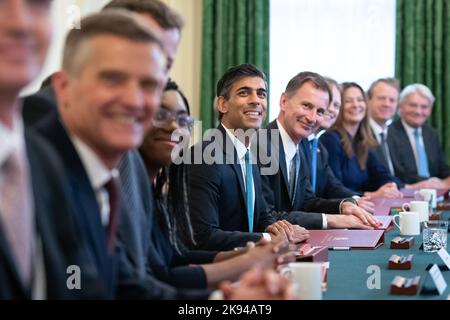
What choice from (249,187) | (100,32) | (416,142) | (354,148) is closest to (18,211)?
(100,32)

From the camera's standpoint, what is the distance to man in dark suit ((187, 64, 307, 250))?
135 inches

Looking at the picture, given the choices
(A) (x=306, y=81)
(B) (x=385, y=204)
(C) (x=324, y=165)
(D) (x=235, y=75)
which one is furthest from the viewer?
(C) (x=324, y=165)

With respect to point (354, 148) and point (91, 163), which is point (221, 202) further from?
point (354, 148)

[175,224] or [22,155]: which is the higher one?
[22,155]

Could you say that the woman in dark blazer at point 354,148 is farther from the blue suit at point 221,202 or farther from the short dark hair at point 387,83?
the blue suit at point 221,202

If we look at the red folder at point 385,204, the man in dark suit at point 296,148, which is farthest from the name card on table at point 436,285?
the red folder at point 385,204

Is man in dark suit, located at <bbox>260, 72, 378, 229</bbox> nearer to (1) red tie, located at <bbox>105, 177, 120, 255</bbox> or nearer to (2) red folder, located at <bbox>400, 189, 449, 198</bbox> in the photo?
(2) red folder, located at <bbox>400, 189, 449, 198</bbox>

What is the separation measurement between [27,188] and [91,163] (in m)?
0.28

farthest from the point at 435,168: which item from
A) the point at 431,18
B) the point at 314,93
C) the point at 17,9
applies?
the point at 17,9

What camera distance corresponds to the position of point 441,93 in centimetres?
805

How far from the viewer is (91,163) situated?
1648 millimetres

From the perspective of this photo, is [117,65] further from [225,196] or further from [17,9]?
[225,196]

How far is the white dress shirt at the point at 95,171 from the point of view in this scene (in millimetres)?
1646

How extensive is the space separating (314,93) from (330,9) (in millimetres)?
3587
